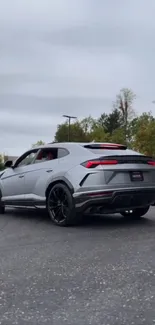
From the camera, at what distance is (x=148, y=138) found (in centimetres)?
4206

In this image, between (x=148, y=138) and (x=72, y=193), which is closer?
(x=72, y=193)

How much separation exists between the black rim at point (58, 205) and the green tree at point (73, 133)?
177 ft

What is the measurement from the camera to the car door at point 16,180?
26.7ft

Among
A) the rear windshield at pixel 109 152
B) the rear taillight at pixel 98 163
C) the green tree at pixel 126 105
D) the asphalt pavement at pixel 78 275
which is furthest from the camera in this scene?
the green tree at pixel 126 105

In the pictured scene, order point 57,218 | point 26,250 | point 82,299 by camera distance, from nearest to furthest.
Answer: point 82,299, point 26,250, point 57,218

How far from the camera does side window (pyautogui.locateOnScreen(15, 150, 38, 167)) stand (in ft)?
26.8

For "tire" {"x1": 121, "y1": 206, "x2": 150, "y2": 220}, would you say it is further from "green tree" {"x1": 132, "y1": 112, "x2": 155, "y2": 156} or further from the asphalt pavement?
"green tree" {"x1": 132, "y1": 112, "x2": 155, "y2": 156}

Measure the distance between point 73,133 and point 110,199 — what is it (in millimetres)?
56337

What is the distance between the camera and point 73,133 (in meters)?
62.6

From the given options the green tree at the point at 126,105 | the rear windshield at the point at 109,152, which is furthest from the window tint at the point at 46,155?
the green tree at the point at 126,105

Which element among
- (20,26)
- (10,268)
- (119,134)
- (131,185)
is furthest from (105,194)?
(119,134)

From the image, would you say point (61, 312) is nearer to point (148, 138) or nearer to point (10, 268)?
point (10, 268)

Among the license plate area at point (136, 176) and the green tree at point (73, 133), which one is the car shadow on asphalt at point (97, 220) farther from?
the green tree at point (73, 133)

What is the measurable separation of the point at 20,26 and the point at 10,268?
37.7 feet
